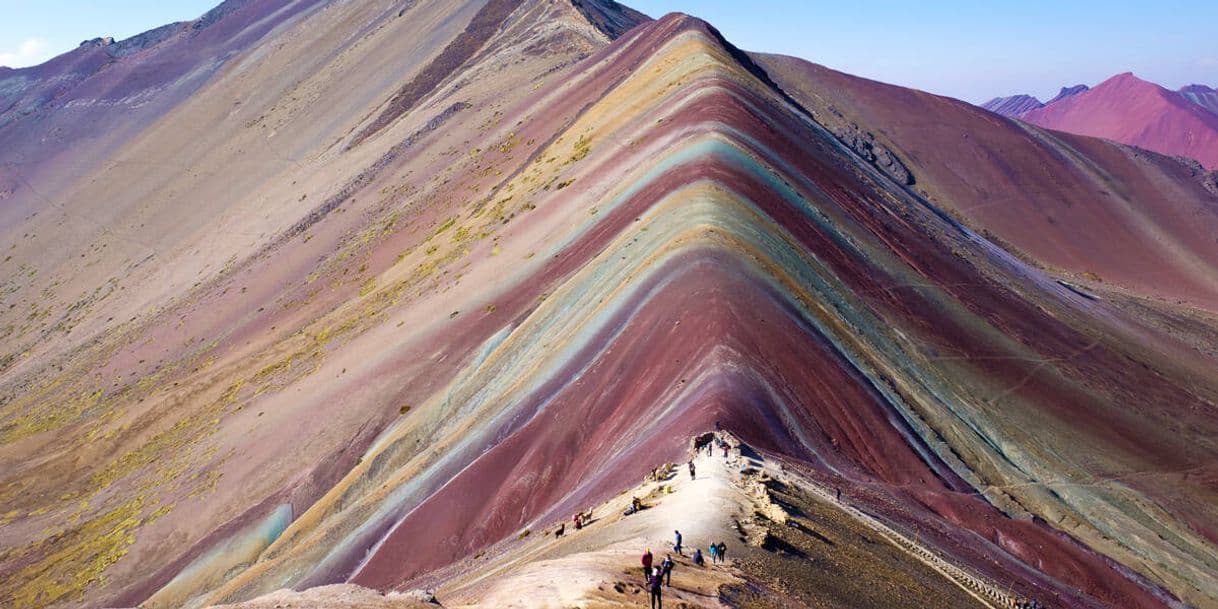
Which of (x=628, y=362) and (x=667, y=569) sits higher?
(x=667, y=569)

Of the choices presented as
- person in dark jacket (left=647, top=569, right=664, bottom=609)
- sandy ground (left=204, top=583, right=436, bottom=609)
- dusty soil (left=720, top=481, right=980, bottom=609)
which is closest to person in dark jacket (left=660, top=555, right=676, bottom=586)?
person in dark jacket (left=647, top=569, right=664, bottom=609)

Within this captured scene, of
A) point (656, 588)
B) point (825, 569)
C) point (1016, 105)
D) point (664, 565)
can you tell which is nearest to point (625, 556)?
point (664, 565)

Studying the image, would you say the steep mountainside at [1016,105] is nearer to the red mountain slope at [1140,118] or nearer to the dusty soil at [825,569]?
the red mountain slope at [1140,118]

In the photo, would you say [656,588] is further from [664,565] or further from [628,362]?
[628,362]

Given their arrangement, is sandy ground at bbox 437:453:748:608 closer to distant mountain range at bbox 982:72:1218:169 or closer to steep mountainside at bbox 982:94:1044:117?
distant mountain range at bbox 982:72:1218:169

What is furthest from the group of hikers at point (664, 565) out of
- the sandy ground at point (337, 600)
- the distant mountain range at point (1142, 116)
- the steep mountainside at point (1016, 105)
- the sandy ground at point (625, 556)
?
the steep mountainside at point (1016, 105)

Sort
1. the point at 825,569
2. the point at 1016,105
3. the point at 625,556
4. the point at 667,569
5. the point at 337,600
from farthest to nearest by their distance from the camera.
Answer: the point at 1016,105 < the point at 825,569 < the point at 625,556 < the point at 337,600 < the point at 667,569

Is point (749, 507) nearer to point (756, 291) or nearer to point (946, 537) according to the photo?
point (946, 537)
